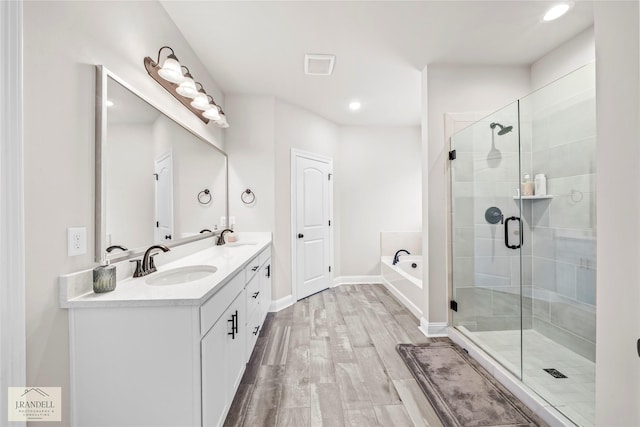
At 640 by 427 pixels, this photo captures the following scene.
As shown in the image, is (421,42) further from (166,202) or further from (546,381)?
(546,381)

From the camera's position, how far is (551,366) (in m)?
1.87

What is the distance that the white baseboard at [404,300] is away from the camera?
2.96m

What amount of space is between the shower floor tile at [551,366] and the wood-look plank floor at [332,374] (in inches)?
24.5

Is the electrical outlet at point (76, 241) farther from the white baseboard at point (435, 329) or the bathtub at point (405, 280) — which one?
the bathtub at point (405, 280)

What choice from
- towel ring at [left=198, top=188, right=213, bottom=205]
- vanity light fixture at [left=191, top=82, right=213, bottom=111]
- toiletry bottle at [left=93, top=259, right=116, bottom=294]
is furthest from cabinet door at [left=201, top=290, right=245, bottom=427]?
vanity light fixture at [left=191, top=82, right=213, bottom=111]

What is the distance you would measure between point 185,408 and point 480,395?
1.73 meters

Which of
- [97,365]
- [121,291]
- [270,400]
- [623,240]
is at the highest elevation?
[623,240]

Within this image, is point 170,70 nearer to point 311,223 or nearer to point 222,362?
point 222,362

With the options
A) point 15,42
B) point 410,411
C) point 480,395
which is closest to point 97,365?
point 15,42

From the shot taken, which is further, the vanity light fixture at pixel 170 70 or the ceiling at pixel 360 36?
the ceiling at pixel 360 36

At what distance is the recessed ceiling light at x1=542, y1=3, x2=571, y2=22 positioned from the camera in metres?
1.88

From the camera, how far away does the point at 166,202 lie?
75.4 inches

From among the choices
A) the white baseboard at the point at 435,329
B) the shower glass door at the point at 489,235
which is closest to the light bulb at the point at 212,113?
the shower glass door at the point at 489,235

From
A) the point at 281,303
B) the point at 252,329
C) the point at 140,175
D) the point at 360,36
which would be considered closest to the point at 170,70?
the point at 140,175
